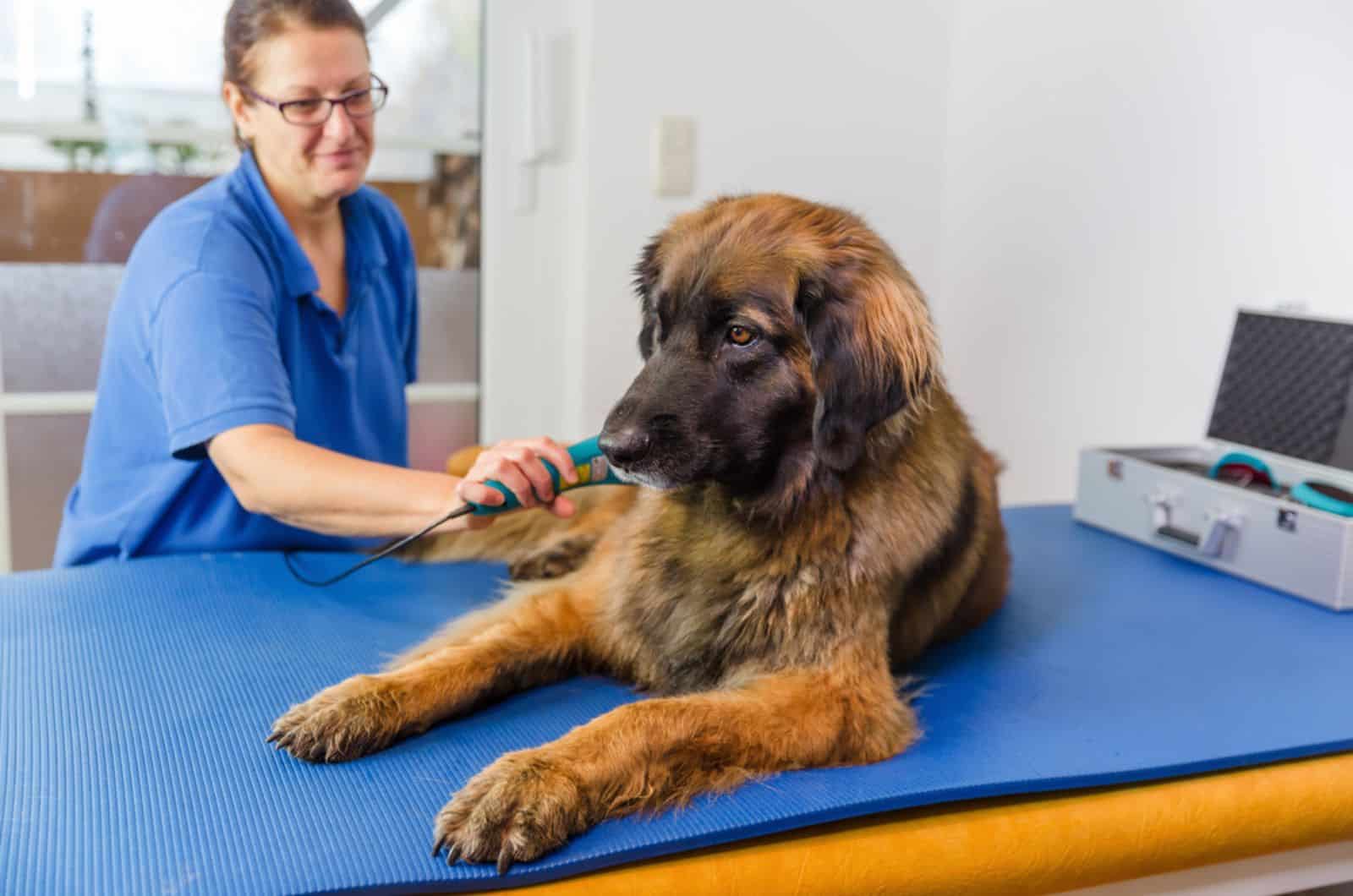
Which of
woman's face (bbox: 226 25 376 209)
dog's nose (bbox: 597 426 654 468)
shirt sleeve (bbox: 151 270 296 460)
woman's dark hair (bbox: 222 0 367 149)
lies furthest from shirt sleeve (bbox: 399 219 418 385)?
dog's nose (bbox: 597 426 654 468)

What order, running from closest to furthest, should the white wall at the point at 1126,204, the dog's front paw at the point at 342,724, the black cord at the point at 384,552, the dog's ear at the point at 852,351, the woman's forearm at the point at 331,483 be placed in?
1. the dog's front paw at the point at 342,724
2. the dog's ear at the point at 852,351
3. the black cord at the point at 384,552
4. the woman's forearm at the point at 331,483
5. the white wall at the point at 1126,204

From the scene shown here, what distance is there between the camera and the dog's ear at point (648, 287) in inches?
63.6

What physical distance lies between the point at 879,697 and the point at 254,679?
81 cm

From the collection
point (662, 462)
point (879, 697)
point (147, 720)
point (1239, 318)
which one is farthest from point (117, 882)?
point (1239, 318)

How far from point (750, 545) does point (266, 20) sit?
1197 mm

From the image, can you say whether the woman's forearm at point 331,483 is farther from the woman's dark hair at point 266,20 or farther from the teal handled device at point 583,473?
the woman's dark hair at point 266,20

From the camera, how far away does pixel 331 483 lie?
1665mm

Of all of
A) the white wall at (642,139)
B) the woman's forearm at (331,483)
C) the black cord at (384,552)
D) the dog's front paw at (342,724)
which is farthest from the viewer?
the white wall at (642,139)

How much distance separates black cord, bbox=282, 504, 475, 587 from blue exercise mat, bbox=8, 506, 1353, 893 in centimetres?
2

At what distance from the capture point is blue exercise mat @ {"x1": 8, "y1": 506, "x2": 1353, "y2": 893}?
1113 mm

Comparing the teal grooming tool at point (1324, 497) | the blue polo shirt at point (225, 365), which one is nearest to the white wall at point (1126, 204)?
the teal grooming tool at point (1324, 497)

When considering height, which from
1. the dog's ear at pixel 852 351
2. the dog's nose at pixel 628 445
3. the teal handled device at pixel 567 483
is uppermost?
the dog's ear at pixel 852 351

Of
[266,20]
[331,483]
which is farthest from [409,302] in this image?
[331,483]

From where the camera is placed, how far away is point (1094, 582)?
2.13 meters
